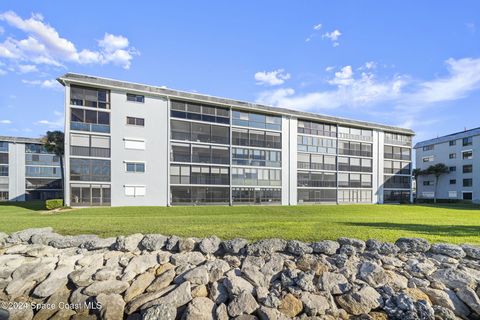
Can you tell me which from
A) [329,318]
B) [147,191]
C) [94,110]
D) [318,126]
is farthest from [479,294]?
[318,126]

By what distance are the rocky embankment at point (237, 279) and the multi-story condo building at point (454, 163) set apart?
53.7 m

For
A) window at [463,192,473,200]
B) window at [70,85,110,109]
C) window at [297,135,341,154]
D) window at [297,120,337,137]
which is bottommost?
window at [463,192,473,200]

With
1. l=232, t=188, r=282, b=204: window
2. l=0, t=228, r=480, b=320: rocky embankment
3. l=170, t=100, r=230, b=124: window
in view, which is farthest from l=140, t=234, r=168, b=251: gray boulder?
l=232, t=188, r=282, b=204: window

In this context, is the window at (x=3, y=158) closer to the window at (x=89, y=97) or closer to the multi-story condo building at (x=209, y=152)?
the multi-story condo building at (x=209, y=152)

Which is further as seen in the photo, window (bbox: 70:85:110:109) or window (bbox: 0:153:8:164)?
window (bbox: 0:153:8:164)

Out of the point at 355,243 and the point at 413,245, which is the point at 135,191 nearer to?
the point at 355,243

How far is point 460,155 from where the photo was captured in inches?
2042

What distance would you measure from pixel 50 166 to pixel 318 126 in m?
50.5

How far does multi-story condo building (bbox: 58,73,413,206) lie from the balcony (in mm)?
90

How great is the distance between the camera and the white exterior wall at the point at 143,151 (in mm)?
29453

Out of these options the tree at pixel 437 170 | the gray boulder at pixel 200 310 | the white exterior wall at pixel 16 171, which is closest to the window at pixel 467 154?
the tree at pixel 437 170

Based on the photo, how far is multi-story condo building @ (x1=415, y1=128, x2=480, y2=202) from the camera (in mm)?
49219

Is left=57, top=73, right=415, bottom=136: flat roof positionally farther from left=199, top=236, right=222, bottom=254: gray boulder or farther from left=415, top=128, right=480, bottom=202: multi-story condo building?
left=199, top=236, right=222, bottom=254: gray boulder

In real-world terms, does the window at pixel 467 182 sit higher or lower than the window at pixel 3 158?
lower
